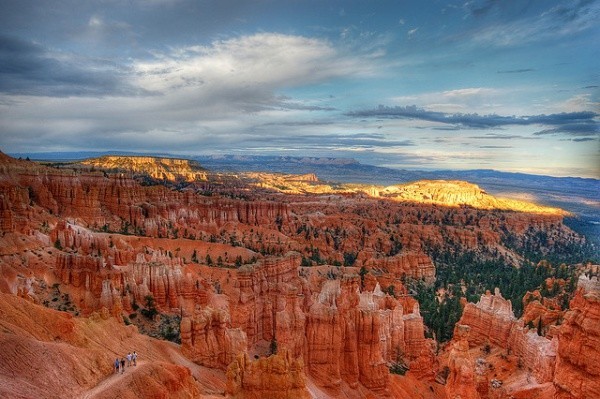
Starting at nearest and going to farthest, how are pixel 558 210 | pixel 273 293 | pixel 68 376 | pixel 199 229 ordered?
pixel 68 376
pixel 273 293
pixel 199 229
pixel 558 210

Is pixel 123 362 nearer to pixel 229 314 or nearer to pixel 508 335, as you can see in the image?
pixel 229 314

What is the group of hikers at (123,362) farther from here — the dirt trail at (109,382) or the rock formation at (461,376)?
the rock formation at (461,376)

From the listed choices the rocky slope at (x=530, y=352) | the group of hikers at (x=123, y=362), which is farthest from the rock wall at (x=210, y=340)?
the rocky slope at (x=530, y=352)

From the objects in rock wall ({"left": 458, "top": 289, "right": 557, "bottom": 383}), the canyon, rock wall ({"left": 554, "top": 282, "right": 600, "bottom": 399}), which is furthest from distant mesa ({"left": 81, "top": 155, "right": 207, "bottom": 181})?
rock wall ({"left": 554, "top": 282, "right": 600, "bottom": 399})

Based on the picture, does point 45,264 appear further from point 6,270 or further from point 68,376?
point 68,376

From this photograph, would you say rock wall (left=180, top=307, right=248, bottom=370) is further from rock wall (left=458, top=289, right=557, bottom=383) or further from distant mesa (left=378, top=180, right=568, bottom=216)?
distant mesa (left=378, top=180, right=568, bottom=216)

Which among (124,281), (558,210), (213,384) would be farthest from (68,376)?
(558,210)
